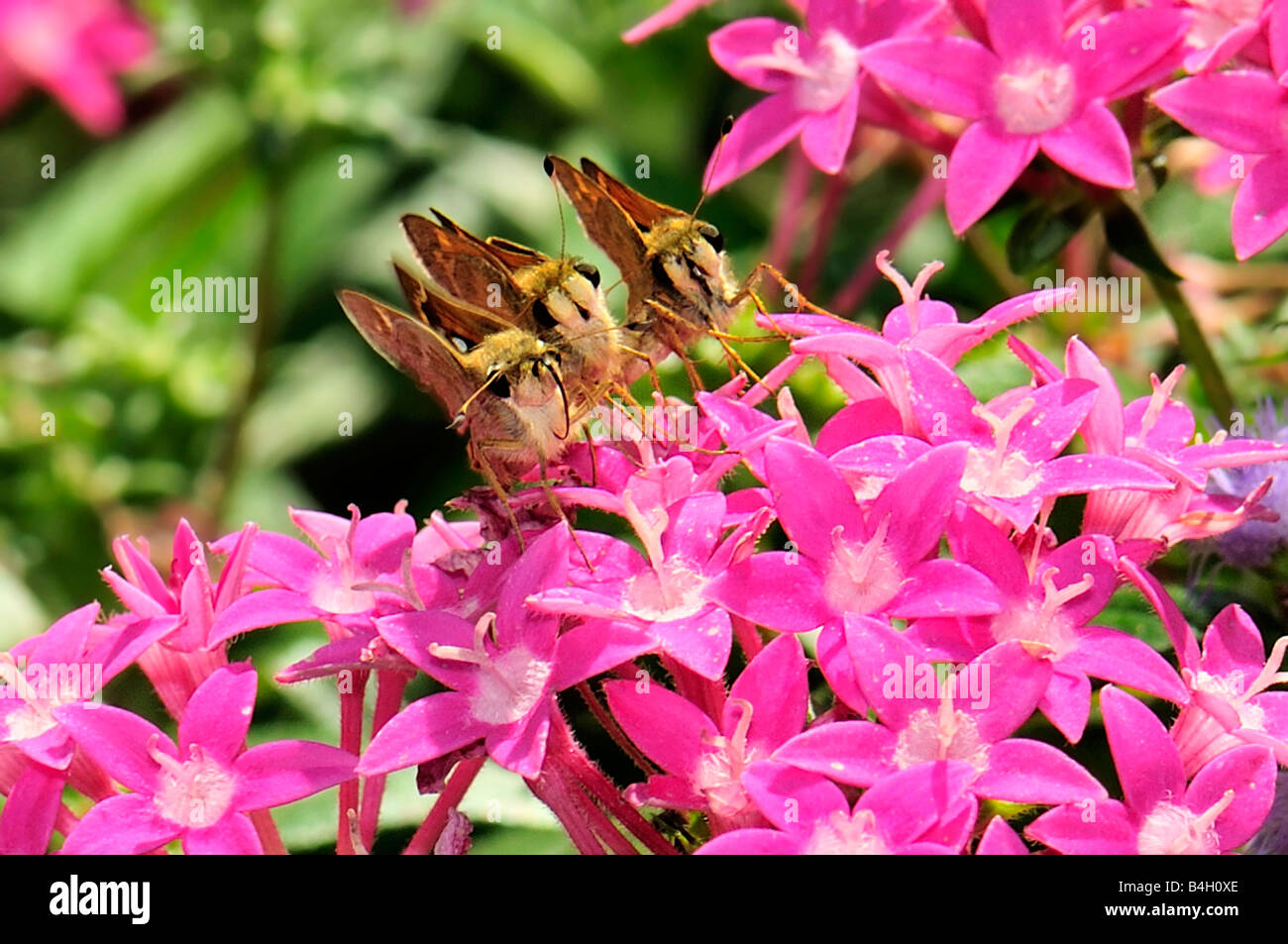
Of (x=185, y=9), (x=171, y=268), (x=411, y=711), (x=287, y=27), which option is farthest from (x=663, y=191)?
(x=411, y=711)

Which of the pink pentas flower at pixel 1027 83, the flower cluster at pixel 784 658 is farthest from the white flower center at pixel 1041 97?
the flower cluster at pixel 784 658

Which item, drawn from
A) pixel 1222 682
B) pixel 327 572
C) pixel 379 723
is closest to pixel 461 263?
pixel 327 572

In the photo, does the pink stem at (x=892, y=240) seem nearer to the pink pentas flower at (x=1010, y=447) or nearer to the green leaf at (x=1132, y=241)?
the green leaf at (x=1132, y=241)

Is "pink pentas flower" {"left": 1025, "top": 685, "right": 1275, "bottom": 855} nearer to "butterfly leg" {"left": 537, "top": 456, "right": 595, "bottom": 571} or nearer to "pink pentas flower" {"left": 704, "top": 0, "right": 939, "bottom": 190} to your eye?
"butterfly leg" {"left": 537, "top": 456, "right": 595, "bottom": 571}

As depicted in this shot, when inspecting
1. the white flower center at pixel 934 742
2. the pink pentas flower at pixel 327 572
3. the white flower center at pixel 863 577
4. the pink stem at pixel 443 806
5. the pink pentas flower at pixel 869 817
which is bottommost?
the pink stem at pixel 443 806

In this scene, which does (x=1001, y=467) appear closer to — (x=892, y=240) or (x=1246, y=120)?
(x=1246, y=120)

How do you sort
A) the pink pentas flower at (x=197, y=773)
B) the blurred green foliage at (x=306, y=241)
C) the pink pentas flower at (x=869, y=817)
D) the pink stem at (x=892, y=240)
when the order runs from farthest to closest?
the blurred green foliage at (x=306, y=241) < the pink stem at (x=892, y=240) < the pink pentas flower at (x=197, y=773) < the pink pentas flower at (x=869, y=817)

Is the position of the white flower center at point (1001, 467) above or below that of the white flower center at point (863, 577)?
above

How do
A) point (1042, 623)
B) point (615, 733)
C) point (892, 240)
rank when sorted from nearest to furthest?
1. point (1042, 623)
2. point (615, 733)
3. point (892, 240)
